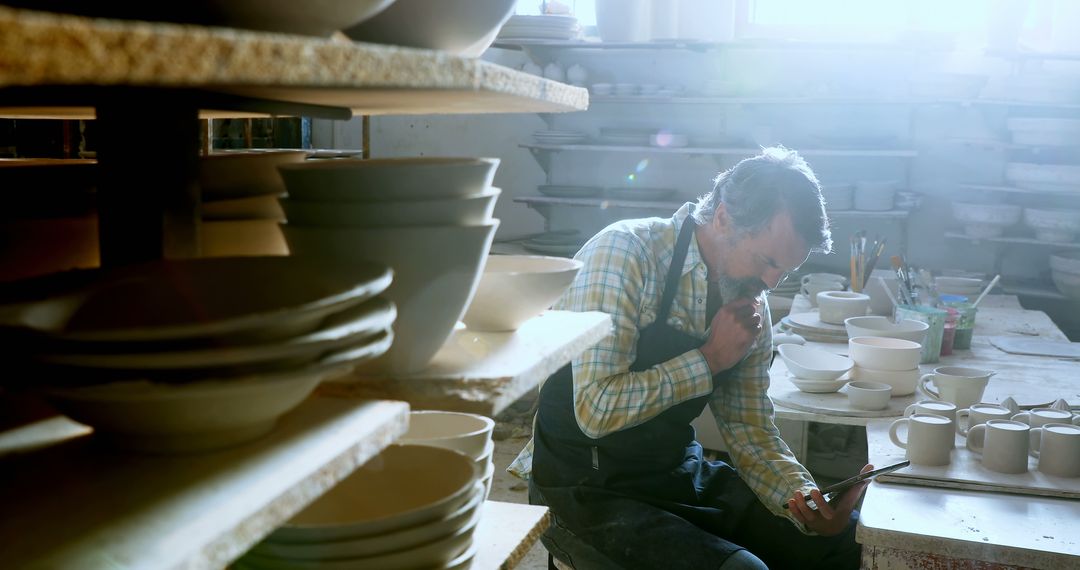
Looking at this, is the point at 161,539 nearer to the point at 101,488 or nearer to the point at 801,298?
the point at 101,488

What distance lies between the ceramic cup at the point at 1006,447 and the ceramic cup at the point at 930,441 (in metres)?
0.07

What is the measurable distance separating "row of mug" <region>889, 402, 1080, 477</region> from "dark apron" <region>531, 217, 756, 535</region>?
1.79ft

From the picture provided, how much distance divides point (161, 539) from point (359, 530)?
1.26 feet

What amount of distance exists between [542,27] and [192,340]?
458 centimetres

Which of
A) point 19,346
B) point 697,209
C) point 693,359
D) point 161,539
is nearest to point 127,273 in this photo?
point 19,346

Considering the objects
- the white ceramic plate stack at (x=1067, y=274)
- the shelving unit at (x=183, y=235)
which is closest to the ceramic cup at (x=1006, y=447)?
the shelving unit at (x=183, y=235)

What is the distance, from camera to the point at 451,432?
56.0 inches

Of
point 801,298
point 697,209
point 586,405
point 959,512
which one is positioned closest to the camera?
point 959,512

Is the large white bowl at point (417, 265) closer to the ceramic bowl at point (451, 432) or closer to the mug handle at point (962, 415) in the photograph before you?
the ceramic bowl at point (451, 432)

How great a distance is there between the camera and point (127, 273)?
33.3 inches

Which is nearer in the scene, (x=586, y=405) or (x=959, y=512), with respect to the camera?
(x=959, y=512)

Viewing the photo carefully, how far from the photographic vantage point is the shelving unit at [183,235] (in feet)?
1.73

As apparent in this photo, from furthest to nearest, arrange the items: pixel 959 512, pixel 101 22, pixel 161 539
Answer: pixel 959 512
pixel 161 539
pixel 101 22

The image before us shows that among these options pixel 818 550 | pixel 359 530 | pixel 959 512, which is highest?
pixel 359 530
